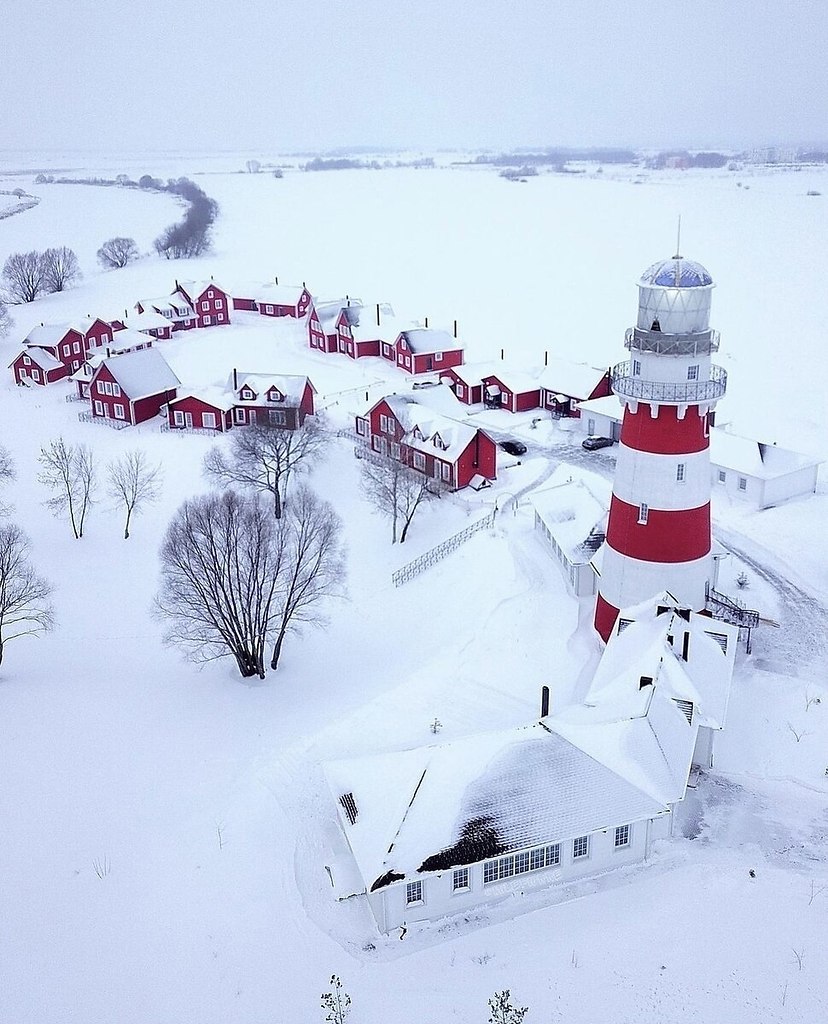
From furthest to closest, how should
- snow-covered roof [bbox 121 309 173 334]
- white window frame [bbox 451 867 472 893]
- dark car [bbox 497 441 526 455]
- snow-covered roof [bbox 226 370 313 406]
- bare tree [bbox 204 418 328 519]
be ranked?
snow-covered roof [bbox 121 309 173 334] → snow-covered roof [bbox 226 370 313 406] → dark car [bbox 497 441 526 455] → bare tree [bbox 204 418 328 519] → white window frame [bbox 451 867 472 893]

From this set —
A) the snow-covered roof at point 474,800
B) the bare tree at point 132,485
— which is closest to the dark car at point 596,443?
the bare tree at point 132,485

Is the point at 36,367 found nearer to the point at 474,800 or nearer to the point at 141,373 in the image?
the point at 141,373

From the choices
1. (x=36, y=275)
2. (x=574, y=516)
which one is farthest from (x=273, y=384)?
(x=36, y=275)

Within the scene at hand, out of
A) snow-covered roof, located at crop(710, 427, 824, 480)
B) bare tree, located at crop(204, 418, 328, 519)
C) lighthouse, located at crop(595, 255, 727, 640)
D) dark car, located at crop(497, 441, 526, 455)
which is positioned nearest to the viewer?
lighthouse, located at crop(595, 255, 727, 640)

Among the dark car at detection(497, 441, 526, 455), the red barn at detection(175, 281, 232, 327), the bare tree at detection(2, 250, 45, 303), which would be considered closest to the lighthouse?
the dark car at detection(497, 441, 526, 455)

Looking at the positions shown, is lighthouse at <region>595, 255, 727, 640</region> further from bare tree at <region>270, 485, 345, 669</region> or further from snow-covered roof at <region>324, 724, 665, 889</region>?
bare tree at <region>270, 485, 345, 669</region>

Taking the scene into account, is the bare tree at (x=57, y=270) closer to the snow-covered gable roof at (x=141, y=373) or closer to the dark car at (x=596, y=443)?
the snow-covered gable roof at (x=141, y=373)
